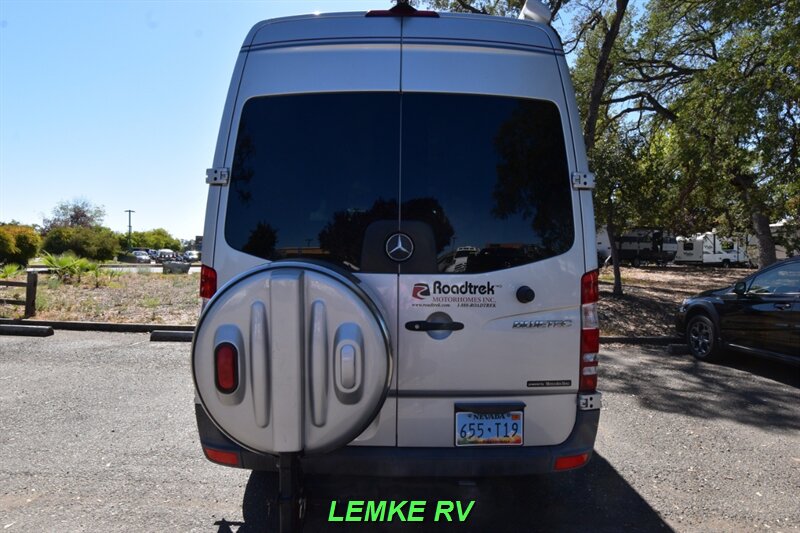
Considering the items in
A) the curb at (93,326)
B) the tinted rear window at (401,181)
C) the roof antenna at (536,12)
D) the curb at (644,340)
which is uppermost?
the roof antenna at (536,12)

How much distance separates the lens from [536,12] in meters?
3.28

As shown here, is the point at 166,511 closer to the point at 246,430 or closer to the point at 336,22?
the point at 246,430

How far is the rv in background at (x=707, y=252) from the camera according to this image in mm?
40062

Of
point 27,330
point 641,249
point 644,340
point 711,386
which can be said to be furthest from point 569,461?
point 641,249

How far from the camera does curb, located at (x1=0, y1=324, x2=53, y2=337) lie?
912 centimetres

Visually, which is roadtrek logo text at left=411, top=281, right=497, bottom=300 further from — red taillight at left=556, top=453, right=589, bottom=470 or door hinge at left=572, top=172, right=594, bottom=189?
red taillight at left=556, top=453, right=589, bottom=470

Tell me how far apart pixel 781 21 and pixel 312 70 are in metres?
12.7

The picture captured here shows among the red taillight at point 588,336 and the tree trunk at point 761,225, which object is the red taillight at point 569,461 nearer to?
the red taillight at point 588,336

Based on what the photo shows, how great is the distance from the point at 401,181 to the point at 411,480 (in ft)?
5.45

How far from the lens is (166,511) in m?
3.25

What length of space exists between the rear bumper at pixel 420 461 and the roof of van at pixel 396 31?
2124 millimetres

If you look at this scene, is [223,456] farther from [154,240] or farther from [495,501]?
[154,240]

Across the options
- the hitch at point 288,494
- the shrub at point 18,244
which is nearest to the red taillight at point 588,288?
the hitch at point 288,494

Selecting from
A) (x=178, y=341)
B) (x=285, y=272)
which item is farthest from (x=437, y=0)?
(x=285, y=272)
